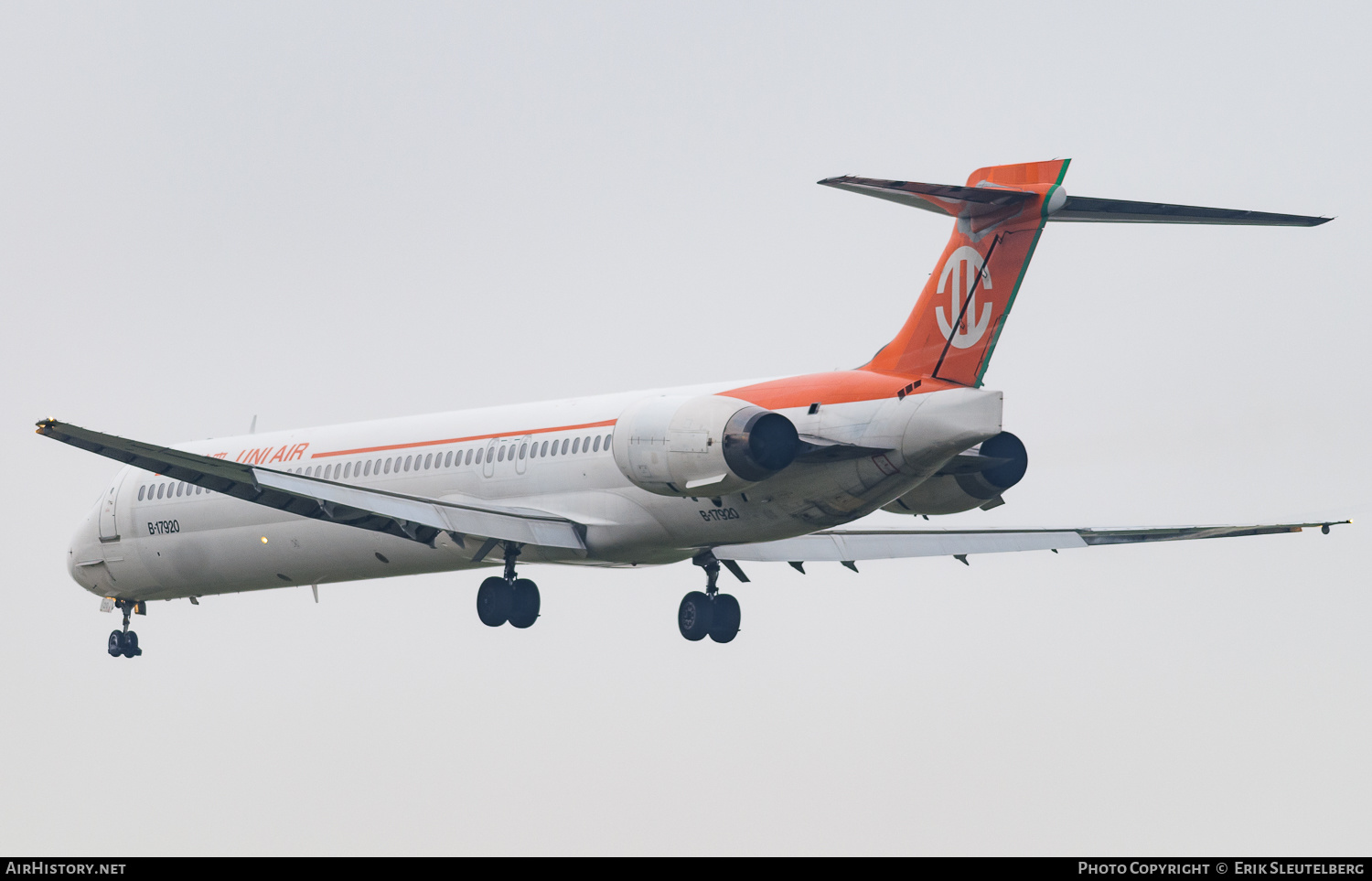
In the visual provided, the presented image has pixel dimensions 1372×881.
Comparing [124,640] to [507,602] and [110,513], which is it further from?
[507,602]

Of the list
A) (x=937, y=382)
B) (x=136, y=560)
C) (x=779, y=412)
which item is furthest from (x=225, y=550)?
(x=937, y=382)

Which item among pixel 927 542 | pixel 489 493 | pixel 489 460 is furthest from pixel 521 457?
pixel 927 542

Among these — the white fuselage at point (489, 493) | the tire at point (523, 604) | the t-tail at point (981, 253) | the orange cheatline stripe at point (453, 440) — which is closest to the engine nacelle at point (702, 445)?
the white fuselage at point (489, 493)

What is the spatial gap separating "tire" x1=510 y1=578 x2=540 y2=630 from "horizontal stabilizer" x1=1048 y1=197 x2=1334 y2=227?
31.2ft

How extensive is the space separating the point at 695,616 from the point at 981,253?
8201 millimetres

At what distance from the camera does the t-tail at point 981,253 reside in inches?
990

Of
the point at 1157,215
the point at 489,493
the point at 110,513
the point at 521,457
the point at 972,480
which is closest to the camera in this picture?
the point at 1157,215

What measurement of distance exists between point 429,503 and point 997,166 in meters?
9.34

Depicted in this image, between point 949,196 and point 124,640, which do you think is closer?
point 949,196

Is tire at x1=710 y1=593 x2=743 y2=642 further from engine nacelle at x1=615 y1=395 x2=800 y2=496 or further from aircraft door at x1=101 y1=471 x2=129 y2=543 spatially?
aircraft door at x1=101 y1=471 x2=129 y2=543

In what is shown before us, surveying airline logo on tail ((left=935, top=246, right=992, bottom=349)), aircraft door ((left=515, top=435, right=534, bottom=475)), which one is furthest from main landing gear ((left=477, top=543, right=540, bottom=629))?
airline logo on tail ((left=935, top=246, right=992, bottom=349))

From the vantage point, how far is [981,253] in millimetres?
25641

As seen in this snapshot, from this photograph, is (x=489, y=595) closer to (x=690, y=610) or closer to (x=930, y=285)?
(x=690, y=610)

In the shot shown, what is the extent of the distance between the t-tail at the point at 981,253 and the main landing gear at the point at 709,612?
594cm
